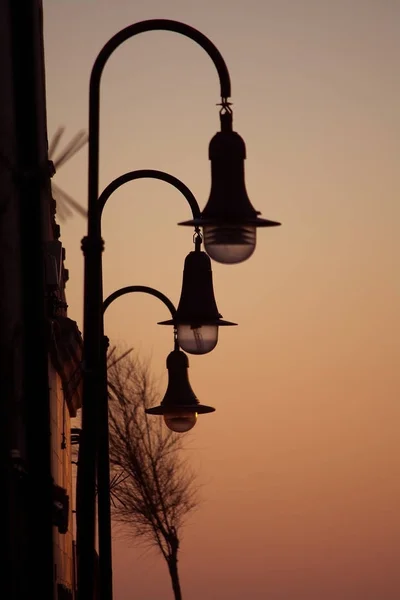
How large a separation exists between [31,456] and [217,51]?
373cm

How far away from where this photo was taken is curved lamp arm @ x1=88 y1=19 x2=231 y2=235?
39.2 ft

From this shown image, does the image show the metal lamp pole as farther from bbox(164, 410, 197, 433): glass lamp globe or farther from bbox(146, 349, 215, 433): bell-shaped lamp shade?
bbox(164, 410, 197, 433): glass lamp globe

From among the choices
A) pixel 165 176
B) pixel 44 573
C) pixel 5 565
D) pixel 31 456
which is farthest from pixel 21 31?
pixel 165 176

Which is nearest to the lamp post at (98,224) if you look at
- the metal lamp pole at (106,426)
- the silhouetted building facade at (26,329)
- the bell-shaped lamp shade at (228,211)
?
the bell-shaped lamp shade at (228,211)

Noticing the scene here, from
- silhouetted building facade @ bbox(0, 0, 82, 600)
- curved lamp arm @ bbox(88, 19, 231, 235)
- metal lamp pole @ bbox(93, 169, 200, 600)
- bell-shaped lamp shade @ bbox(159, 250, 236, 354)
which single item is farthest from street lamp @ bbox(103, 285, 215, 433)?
curved lamp arm @ bbox(88, 19, 231, 235)

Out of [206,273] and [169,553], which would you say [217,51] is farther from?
[169,553]

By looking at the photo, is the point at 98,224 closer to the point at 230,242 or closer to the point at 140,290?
the point at 230,242

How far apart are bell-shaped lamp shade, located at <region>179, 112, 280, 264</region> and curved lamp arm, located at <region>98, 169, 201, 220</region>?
2.67 meters

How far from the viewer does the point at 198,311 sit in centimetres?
1479

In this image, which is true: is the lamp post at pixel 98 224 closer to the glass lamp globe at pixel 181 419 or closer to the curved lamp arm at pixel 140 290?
the glass lamp globe at pixel 181 419

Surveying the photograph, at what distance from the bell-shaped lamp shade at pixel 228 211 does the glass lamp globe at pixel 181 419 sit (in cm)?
503

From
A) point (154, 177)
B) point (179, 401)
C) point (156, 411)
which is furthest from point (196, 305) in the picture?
point (156, 411)

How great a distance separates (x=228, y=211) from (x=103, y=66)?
1463 millimetres

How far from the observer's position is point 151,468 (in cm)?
5525
